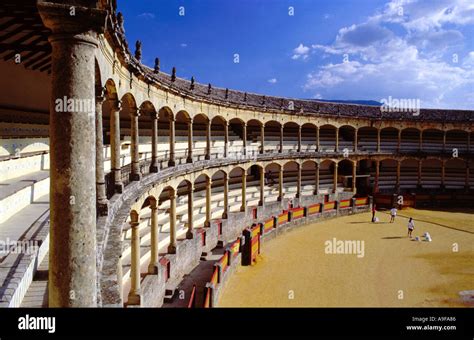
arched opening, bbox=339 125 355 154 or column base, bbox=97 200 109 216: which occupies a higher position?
arched opening, bbox=339 125 355 154

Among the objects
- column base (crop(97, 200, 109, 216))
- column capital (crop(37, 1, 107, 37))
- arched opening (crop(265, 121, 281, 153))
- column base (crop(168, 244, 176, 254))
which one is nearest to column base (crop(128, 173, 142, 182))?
column base (crop(97, 200, 109, 216))

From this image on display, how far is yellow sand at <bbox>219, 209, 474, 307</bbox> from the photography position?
44.0 ft

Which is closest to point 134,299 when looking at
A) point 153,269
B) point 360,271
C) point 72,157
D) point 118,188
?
point 153,269

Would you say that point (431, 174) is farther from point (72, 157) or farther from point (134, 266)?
point (72, 157)

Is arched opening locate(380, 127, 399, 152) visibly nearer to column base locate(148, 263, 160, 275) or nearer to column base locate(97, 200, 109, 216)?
column base locate(148, 263, 160, 275)

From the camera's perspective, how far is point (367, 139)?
120ft

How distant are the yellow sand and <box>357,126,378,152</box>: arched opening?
11.6 metres

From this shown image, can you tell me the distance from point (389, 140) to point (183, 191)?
22.5 m

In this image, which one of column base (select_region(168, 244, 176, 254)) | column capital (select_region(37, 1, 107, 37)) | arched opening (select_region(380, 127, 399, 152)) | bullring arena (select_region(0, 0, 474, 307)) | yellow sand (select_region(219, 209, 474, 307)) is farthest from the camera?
arched opening (select_region(380, 127, 399, 152))

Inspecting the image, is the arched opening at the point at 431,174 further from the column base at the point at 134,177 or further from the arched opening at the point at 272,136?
the column base at the point at 134,177

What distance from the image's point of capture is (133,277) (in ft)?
35.7

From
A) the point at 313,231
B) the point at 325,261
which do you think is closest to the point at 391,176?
the point at 313,231

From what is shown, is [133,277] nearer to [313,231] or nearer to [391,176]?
[313,231]

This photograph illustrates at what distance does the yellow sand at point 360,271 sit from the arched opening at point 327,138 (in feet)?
34.5
